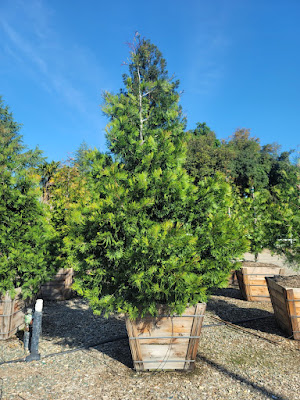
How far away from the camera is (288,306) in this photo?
521cm

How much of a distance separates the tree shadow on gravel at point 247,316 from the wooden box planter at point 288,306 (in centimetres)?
31

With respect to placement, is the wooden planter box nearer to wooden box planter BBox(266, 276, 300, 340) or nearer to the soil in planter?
wooden box planter BBox(266, 276, 300, 340)

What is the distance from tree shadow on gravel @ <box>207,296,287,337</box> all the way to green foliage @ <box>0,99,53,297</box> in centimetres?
412

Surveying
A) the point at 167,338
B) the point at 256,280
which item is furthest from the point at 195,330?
the point at 256,280

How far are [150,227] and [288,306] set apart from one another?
3016mm

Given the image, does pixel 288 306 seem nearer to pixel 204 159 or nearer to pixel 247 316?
pixel 247 316

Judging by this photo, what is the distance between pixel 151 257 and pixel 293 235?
4039 millimetres

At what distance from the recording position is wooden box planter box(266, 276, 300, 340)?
204 inches

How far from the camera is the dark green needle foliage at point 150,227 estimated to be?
3.91 metres

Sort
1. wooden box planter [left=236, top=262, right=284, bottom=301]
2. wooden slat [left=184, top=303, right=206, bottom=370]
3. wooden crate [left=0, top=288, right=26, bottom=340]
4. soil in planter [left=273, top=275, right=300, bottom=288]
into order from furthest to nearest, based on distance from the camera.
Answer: wooden box planter [left=236, top=262, right=284, bottom=301] → soil in planter [left=273, top=275, right=300, bottom=288] → wooden crate [left=0, top=288, right=26, bottom=340] → wooden slat [left=184, top=303, right=206, bottom=370]

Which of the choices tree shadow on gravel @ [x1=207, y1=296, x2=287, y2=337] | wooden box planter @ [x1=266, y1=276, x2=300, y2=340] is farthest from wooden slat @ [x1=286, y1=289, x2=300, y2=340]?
tree shadow on gravel @ [x1=207, y1=296, x2=287, y2=337]

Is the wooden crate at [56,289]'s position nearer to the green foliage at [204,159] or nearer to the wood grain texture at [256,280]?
the wood grain texture at [256,280]

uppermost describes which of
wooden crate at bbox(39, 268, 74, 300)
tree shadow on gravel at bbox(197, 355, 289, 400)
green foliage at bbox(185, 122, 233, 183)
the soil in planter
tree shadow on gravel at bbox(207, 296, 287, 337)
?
green foliage at bbox(185, 122, 233, 183)

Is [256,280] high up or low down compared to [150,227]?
down
